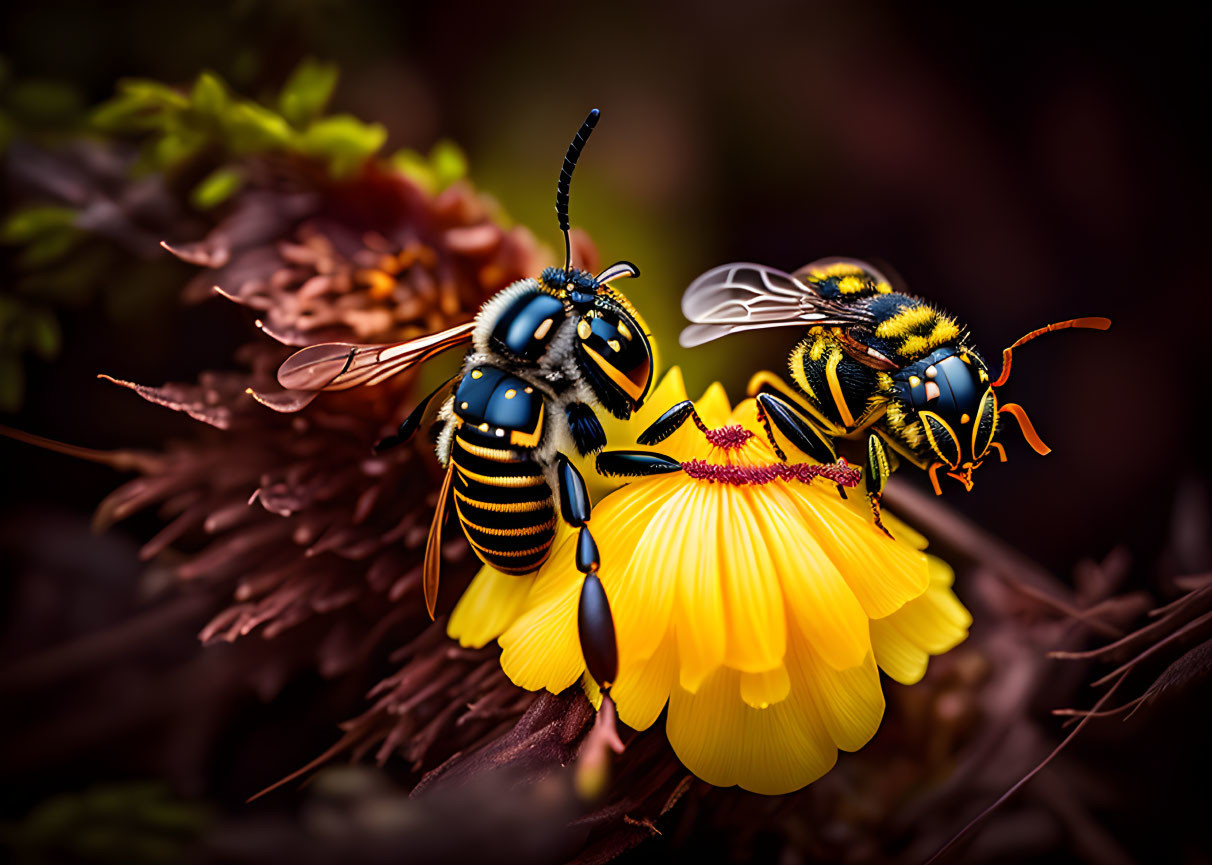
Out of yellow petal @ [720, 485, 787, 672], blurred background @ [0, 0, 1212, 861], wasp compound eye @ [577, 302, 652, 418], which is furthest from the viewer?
blurred background @ [0, 0, 1212, 861]

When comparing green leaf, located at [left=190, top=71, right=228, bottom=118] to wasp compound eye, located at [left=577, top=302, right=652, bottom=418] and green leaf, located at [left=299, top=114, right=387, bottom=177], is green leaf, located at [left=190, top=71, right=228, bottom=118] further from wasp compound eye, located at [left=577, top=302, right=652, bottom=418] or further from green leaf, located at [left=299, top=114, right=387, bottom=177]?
wasp compound eye, located at [left=577, top=302, right=652, bottom=418]

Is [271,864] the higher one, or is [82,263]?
[82,263]

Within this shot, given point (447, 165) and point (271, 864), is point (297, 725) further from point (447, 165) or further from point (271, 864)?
point (447, 165)

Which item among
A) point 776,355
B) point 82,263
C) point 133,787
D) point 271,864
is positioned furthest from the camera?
point 776,355

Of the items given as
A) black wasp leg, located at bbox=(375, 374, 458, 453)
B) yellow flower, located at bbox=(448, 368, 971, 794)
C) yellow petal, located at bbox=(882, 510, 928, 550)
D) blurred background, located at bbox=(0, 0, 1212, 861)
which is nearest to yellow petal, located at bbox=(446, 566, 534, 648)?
yellow flower, located at bbox=(448, 368, 971, 794)

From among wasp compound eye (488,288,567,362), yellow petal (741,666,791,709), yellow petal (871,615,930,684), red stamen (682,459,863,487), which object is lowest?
yellow petal (871,615,930,684)

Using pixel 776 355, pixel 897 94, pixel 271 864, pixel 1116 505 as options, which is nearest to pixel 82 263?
pixel 271 864

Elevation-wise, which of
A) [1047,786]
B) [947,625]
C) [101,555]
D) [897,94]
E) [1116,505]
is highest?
[897,94]
